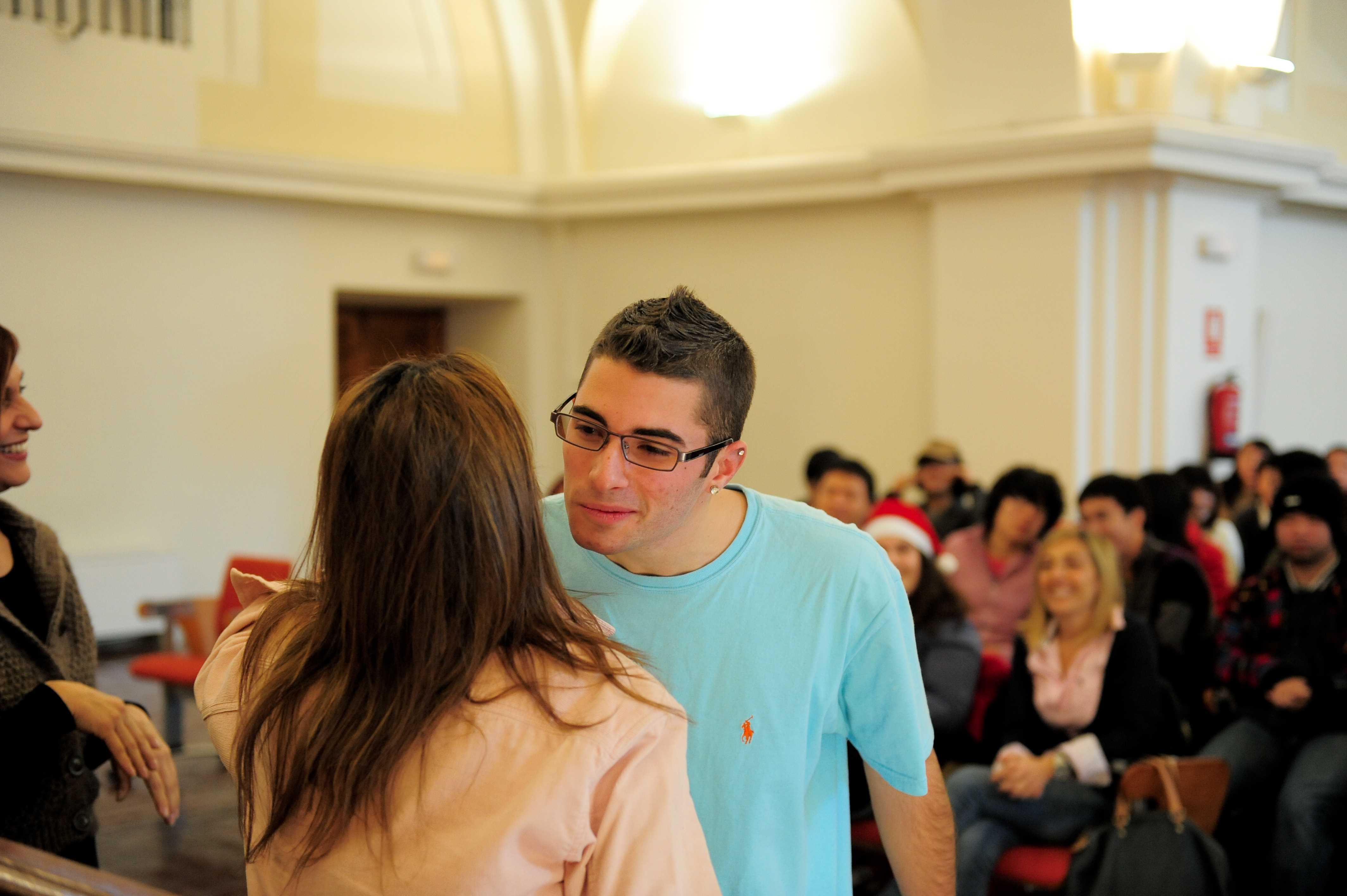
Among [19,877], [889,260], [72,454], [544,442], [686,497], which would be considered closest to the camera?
[19,877]

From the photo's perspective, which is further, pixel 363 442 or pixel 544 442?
pixel 544 442

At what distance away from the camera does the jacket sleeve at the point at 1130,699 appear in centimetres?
349

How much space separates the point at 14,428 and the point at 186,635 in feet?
13.7

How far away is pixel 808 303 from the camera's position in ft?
29.0

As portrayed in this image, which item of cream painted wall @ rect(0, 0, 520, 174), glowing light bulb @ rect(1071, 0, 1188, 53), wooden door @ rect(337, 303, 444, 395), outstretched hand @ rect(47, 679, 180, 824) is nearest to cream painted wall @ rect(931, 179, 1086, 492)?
glowing light bulb @ rect(1071, 0, 1188, 53)

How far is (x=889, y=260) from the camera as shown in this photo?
8477 mm

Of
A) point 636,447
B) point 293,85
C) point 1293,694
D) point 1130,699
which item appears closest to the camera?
point 636,447

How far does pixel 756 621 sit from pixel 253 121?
750 cm

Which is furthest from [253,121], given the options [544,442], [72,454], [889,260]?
[889,260]

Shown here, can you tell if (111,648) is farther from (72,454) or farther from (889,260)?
(889,260)

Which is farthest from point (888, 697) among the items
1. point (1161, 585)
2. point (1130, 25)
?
point (1130, 25)

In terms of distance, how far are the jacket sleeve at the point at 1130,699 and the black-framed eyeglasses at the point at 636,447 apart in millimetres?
2348

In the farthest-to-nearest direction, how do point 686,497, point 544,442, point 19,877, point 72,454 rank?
point 544,442 → point 72,454 → point 686,497 → point 19,877

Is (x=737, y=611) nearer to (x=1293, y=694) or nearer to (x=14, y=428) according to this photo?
(x=14, y=428)
